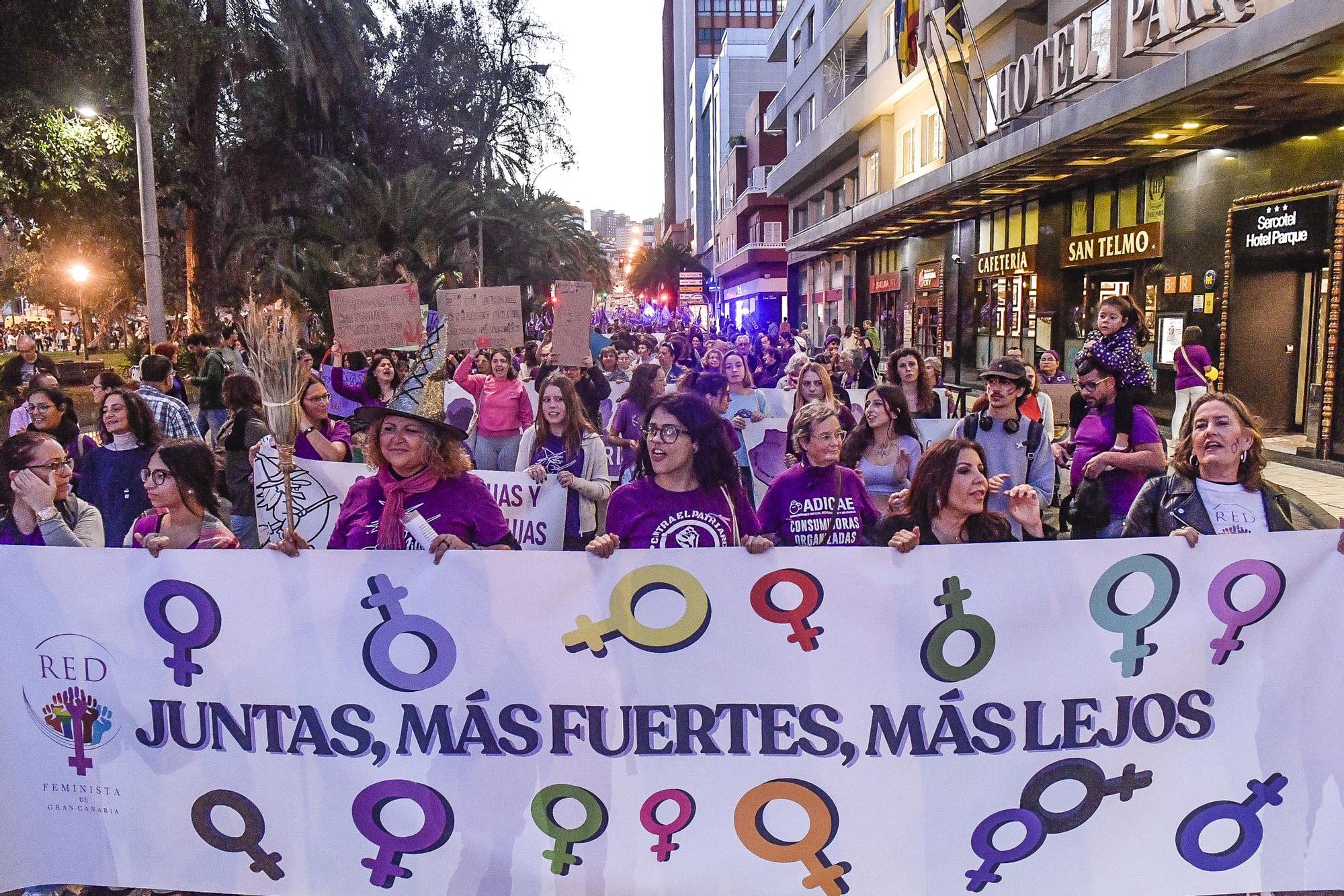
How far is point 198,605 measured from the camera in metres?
3.41

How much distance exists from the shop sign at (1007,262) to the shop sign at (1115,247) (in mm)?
1368

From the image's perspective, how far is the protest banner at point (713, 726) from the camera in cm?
318

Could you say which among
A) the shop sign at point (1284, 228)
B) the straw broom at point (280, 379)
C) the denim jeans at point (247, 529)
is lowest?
the denim jeans at point (247, 529)

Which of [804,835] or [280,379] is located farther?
[280,379]

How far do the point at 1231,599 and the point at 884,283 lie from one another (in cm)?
3220

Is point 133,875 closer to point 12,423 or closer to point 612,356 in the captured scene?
point 12,423

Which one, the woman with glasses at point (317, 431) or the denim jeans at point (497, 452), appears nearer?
the woman with glasses at point (317, 431)

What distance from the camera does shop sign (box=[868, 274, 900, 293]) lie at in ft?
110

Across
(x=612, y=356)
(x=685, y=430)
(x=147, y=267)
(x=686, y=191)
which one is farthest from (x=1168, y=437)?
(x=686, y=191)

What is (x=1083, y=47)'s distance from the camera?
582 inches

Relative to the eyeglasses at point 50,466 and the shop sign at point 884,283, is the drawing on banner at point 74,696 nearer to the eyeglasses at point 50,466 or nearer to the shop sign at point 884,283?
the eyeglasses at point 50,466

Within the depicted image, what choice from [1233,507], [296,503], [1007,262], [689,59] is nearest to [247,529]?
[296,503]

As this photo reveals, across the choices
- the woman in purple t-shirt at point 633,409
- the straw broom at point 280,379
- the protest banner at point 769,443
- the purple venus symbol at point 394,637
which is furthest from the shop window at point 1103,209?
the purple venus symbol at point 394,637

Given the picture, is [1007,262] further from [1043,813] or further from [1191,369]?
[1043,813]
